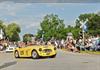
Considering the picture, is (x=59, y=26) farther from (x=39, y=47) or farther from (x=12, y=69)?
(x=12, y=69)

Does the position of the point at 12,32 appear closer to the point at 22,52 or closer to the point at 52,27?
the point at 52,27

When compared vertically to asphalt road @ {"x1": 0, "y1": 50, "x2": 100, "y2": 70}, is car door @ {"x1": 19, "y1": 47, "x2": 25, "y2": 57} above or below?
above

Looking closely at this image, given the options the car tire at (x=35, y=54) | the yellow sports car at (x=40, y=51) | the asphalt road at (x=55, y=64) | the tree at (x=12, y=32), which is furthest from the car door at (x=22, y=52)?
the tree at (x=12, y=32)

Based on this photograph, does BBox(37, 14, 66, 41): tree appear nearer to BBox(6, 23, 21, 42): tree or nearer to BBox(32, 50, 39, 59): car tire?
BBox(6, 23, 21, 42): tree

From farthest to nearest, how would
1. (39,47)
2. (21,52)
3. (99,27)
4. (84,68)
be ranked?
(99,27) < (21,52) < (39,47) < (84,68)

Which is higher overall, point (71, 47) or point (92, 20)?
point (92, 20)

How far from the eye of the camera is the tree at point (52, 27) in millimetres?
121438

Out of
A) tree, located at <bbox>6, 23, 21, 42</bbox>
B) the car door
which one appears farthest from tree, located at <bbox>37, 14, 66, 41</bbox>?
the car door

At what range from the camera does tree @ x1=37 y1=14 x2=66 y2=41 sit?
12144 centimetres

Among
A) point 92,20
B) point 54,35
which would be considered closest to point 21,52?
point 54,35

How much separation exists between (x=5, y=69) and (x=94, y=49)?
1885 centimetres

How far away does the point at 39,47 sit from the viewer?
29594 mm

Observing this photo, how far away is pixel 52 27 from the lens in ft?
406

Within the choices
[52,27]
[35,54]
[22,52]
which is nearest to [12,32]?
[52,27]
